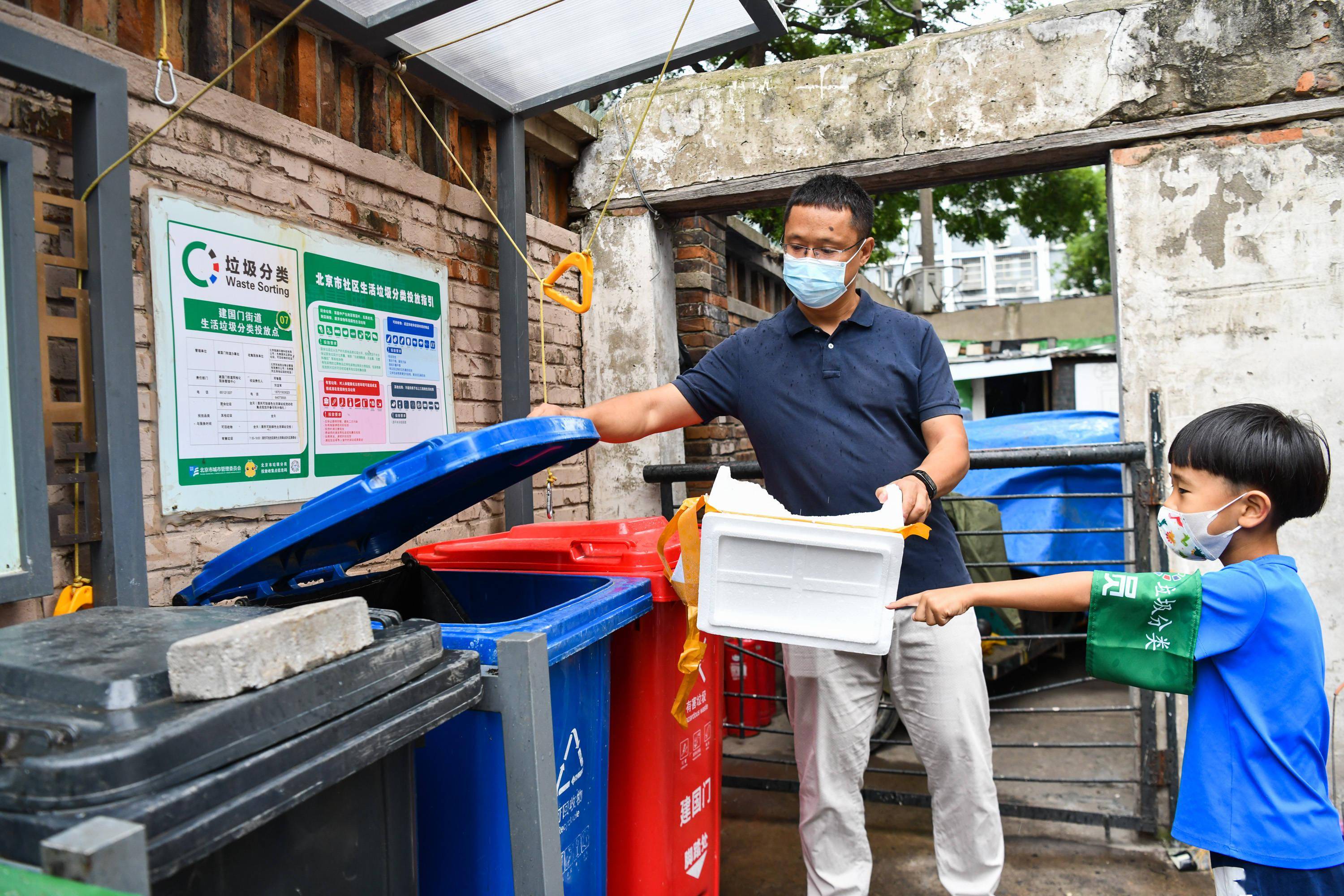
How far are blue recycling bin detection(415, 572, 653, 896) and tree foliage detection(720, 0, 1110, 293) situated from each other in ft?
21.5

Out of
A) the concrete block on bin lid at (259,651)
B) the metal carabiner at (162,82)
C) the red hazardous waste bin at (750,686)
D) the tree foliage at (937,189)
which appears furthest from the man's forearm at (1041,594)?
the tree foliage at (937,189)

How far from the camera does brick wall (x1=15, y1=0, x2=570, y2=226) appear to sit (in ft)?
7.18

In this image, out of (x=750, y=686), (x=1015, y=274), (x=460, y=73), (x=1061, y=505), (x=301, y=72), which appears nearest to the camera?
(x=301, y=72)

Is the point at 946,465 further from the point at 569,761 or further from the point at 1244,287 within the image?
the point at 1244,287

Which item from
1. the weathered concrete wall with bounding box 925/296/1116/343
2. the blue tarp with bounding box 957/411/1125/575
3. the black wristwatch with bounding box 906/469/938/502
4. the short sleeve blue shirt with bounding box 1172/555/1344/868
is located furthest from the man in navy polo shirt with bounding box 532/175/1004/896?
the weathered concrete wall with bounding box 925/296/1116/343

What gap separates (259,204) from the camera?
2.50 meters

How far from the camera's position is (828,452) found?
2270 millimetres

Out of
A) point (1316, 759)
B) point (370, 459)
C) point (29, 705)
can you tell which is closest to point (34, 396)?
point (29, 705)

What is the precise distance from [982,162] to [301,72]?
102 inches

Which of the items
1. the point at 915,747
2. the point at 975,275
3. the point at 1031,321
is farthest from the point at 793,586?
the point at 975,275

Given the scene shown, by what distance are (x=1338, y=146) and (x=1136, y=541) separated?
159 centimetres

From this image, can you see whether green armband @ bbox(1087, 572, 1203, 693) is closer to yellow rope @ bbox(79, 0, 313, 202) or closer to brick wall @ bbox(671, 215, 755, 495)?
yellow rope @ bbox(79, 0, 313, 202)

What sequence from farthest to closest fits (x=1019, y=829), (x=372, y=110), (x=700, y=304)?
(x=700, y=304), (x=1019, y=829), (x=372, y=110)

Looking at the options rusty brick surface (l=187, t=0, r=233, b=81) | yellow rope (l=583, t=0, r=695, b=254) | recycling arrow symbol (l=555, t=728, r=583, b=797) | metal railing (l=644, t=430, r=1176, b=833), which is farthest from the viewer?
metal railing (l=644, t=430, r=1176, b=833)
